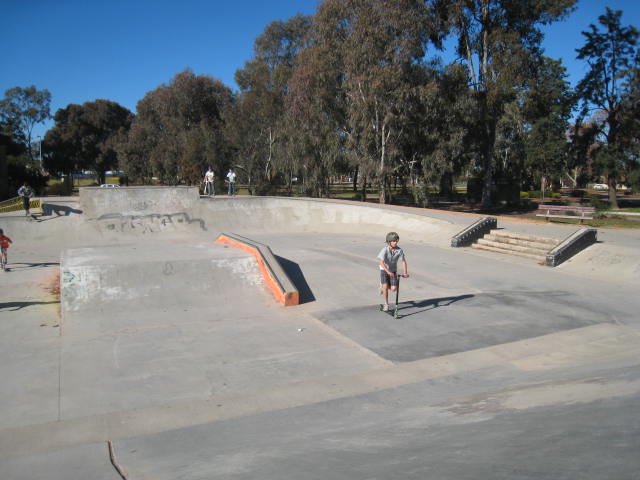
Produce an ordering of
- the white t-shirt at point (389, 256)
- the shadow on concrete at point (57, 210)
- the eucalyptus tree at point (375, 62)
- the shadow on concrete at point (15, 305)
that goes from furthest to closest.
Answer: the eucalyptus tree at point (375, 62)
the shadow on concrete at point (57, 210)
the shadow on concrete at point (15, 305)
the white t-shirt at point (389, 256)

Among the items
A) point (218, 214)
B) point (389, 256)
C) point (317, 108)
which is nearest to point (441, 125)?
point (317, 108)

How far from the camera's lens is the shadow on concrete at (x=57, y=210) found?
19656 millimetres

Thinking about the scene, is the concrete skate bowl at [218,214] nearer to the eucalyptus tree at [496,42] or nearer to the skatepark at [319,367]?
the skatepark at [319,367]

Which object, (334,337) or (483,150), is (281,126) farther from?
(334,337)

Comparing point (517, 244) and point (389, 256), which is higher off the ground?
point (389, 256)

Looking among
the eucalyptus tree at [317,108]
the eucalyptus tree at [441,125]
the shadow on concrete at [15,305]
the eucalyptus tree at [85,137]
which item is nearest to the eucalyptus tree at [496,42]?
the eucalyptus tree at [441,125]

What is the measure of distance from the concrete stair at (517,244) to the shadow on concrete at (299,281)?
633cm

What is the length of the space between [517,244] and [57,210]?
1791 cm

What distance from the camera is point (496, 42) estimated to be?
2888 centimetres

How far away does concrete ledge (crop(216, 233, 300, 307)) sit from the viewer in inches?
364

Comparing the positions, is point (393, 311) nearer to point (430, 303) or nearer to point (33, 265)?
point (430, 303)

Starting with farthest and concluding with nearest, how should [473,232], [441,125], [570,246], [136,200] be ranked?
1. [441,125]
2. [136,200]
3. [473,232]
4. [570,246]

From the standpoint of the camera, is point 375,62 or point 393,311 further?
point 375,62

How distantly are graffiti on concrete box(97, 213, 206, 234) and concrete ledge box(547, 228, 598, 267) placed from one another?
14.4 m
